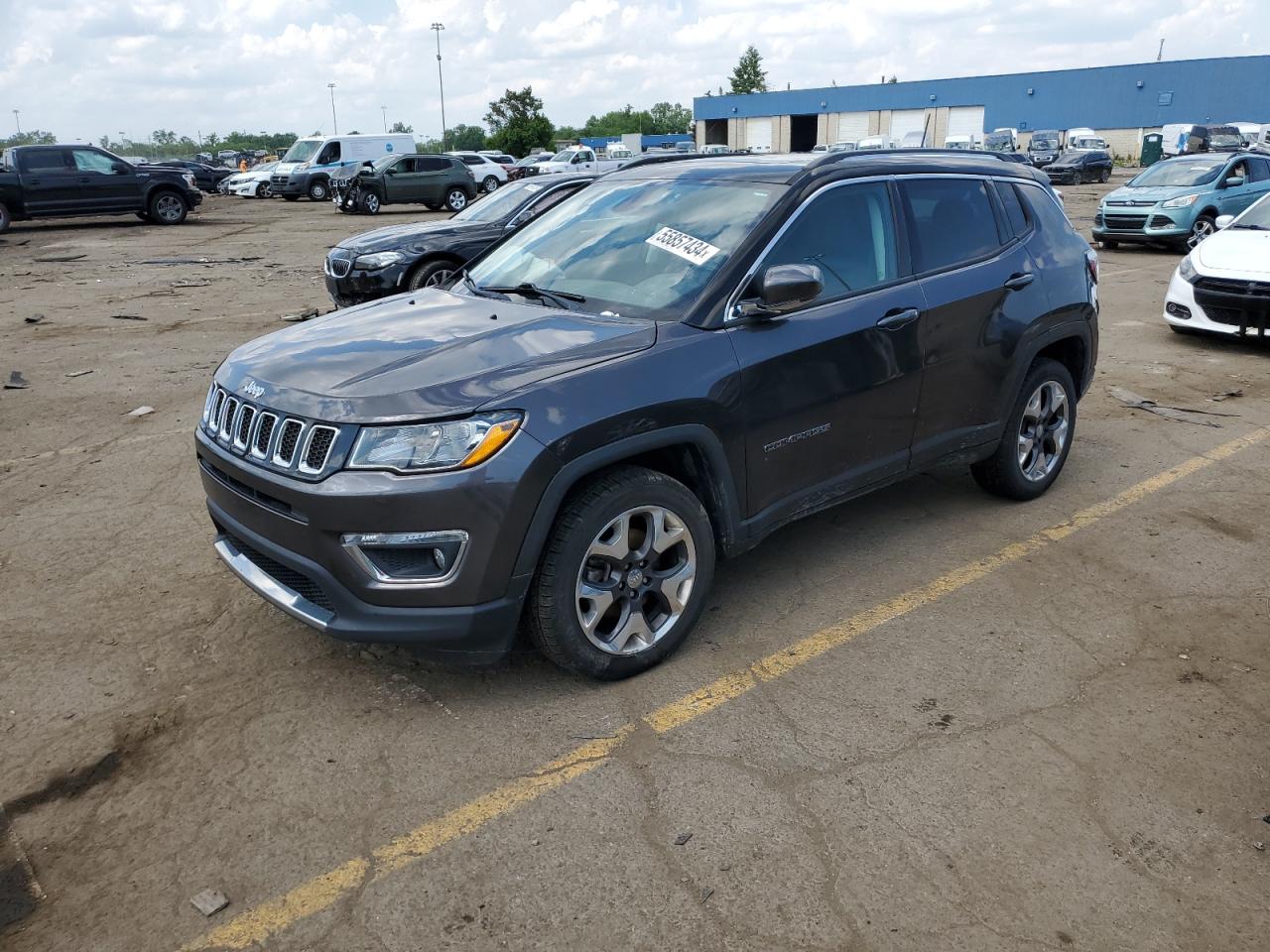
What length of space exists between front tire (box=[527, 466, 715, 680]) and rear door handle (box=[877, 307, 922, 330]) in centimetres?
123

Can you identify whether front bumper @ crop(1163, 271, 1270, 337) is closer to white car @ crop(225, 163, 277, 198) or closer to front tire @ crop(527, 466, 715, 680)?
front tire @ crop(527, 466, 715, 680)

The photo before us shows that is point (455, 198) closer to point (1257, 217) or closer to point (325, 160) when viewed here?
point (325, 160)

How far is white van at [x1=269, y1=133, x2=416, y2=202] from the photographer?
33.2m

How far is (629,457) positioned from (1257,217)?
9.35 metres

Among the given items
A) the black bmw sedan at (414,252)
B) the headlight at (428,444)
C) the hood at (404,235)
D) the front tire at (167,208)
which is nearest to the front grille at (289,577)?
the headlight at (428,444)

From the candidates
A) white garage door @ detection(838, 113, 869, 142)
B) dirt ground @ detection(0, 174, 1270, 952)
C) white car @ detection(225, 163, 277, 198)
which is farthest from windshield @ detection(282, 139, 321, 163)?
white garage door @ detection(838, 113, 869, 142)

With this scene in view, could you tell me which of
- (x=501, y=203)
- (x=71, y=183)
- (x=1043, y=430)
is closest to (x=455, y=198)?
(x=71, y=183)

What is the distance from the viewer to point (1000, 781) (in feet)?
10.0

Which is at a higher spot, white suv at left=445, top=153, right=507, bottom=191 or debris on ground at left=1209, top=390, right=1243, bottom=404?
white suv at left=445, top=153, right=507, bottom=191

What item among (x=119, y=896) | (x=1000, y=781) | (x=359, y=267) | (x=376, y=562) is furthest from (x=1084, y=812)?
(x=359, y=267)

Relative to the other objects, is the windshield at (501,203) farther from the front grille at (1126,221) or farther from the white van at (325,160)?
the white van at (325,160)

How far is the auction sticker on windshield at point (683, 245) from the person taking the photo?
12.9 ft

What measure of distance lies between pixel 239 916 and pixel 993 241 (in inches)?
170

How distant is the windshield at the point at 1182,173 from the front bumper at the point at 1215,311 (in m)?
8.48
